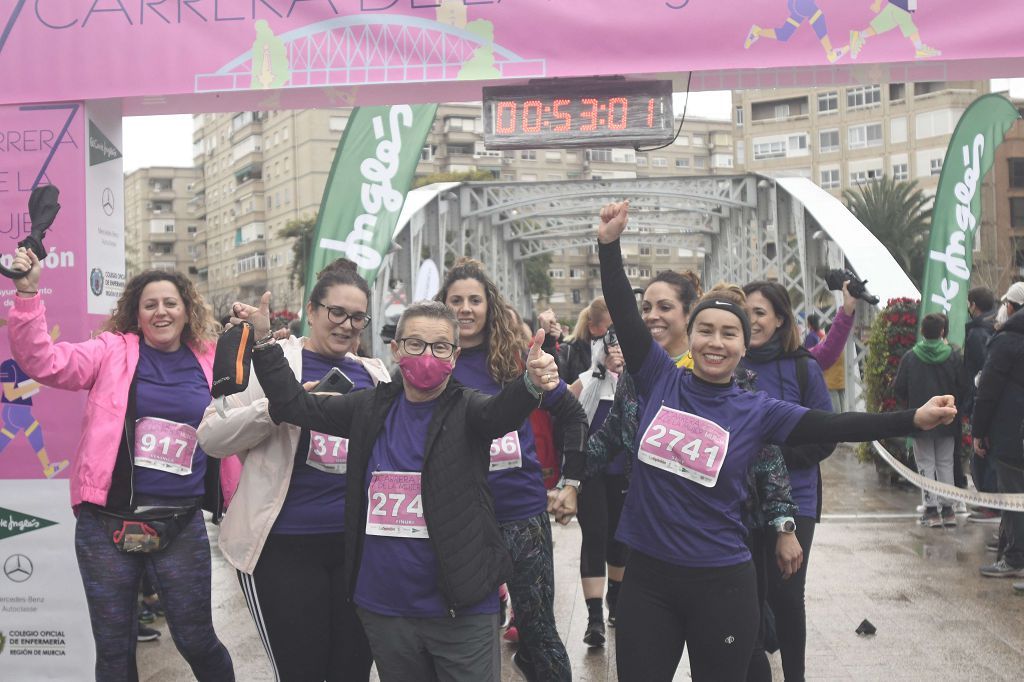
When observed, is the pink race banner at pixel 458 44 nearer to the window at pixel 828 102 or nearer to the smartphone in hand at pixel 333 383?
the smartphone in hand at pixel 333 383

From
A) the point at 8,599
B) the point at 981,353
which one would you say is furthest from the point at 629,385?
the point at 981,353

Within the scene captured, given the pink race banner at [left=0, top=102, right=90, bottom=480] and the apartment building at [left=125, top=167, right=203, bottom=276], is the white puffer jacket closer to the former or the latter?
the pink race banner at [left=0, top=102, right=90, bottom=480]

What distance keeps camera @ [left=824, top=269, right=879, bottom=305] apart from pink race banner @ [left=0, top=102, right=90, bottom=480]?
398cm

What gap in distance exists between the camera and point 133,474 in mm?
4266

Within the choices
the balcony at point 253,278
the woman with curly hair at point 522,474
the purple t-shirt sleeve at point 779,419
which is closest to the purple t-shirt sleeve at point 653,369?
the purple t-shirt sleeve at point 779,419

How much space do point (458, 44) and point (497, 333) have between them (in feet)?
5.18

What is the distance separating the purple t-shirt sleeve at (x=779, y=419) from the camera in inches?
143

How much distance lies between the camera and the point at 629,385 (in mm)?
4184

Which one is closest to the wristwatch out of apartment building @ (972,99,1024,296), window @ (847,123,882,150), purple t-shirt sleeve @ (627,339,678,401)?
purple t-shirt sleeve @ (627,339,678,401)

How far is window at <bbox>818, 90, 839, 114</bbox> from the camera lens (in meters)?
78.0

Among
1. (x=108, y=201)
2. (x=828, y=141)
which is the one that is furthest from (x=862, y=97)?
(x=108, y=201)

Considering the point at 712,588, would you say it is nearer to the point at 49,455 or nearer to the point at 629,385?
the point at 629,385

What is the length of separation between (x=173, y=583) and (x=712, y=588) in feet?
7.24

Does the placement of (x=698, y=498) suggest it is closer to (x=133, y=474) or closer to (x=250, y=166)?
(x=133, y=474)
